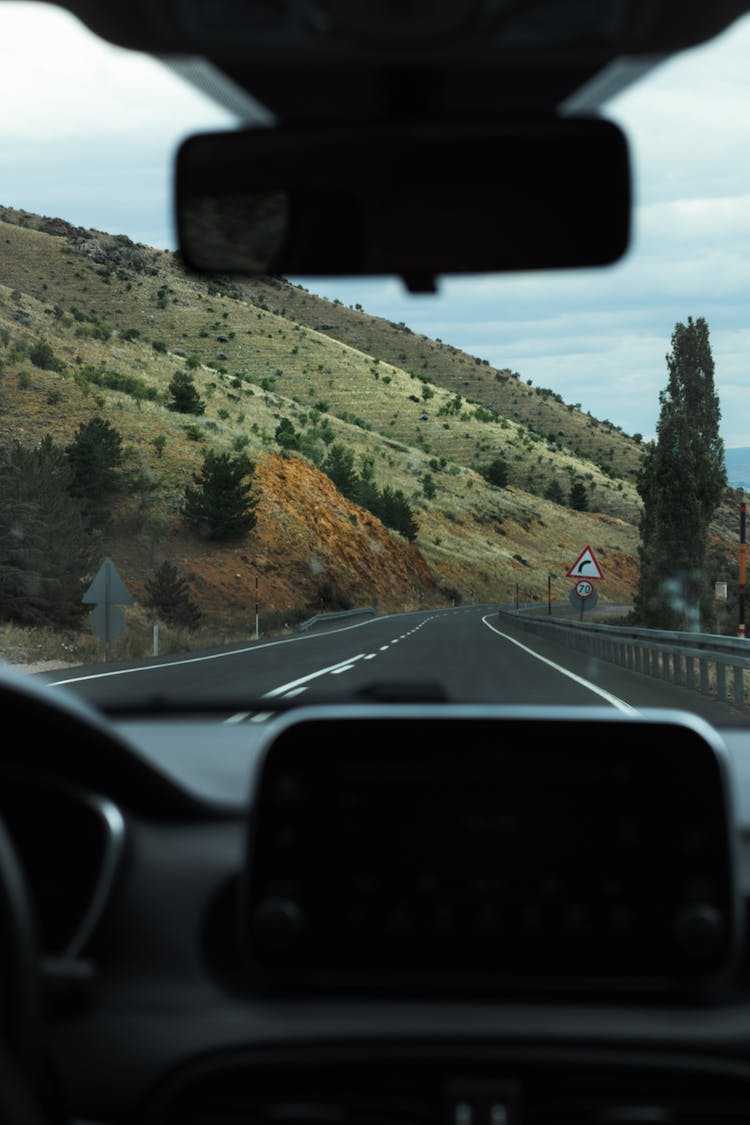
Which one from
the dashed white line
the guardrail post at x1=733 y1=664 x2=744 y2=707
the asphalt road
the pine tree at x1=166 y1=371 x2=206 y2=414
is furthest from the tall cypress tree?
the pine tree at x1=166 y1=371 x2=206 y2=414

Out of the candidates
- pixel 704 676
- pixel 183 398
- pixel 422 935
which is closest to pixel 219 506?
pixel 183 398

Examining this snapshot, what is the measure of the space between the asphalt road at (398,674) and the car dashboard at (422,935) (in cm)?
918

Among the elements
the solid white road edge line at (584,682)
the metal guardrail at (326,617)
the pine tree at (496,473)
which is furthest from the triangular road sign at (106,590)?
the pine tree at (496,473)

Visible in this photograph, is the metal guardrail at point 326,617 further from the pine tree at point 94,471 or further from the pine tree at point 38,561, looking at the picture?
the pine tree at point 38,561

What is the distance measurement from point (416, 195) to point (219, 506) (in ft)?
198

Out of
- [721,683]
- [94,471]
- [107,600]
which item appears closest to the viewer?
[107,600]

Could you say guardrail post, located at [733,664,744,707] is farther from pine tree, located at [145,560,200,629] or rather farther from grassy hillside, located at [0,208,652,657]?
grassy hillside, located at [0,208,652,657]

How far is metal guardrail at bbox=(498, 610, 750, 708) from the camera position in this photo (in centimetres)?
1906

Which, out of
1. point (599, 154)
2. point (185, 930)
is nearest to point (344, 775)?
point (185, 930)

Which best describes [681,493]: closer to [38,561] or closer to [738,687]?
[38,561]

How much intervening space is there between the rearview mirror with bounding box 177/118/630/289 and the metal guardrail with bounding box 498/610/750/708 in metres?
15.6

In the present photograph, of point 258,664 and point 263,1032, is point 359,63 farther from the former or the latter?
point 258,664

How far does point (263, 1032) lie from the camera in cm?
362

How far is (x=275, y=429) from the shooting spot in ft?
310
